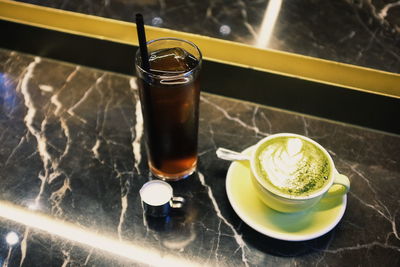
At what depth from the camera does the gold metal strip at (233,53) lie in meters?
1.17

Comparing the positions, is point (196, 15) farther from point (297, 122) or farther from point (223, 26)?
point (297, 122)

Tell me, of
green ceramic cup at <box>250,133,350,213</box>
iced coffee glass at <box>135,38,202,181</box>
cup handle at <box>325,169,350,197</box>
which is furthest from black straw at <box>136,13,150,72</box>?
cup handle at <box>325,169,350,197</box>

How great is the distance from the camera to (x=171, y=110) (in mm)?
915

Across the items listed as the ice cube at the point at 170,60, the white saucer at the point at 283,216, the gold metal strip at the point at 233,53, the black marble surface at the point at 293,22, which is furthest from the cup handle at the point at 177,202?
the black marble surface at the point at 293,22

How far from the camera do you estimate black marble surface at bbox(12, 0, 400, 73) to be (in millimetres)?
1314

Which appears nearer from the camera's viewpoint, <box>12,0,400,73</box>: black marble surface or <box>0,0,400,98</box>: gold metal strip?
<box>0,0,400,98</box>: gold metal strip

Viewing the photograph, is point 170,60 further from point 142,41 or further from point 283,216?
point 283,216

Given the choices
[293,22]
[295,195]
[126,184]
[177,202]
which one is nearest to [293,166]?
[295,195]

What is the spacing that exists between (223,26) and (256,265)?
92cm

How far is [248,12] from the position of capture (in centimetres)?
150

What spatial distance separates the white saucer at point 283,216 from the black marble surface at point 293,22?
1.89 ft

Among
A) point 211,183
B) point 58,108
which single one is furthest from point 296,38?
point 58,108

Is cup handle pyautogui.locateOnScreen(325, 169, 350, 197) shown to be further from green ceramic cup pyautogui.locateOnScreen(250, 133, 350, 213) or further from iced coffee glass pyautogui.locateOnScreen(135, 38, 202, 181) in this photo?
iced coffee glass pyautogui.locateOnScreen(135, 38, 202, 181)

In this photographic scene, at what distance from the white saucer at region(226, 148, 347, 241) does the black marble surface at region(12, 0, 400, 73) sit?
0.58 meters
